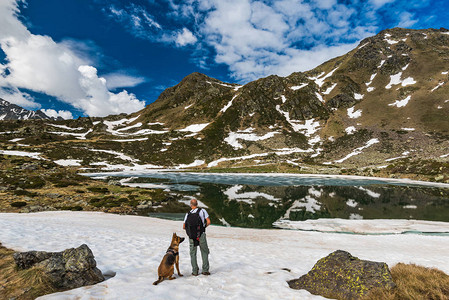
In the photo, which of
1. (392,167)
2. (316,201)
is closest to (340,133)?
(392,167)

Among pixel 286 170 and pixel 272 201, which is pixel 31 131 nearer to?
pixel 286 170

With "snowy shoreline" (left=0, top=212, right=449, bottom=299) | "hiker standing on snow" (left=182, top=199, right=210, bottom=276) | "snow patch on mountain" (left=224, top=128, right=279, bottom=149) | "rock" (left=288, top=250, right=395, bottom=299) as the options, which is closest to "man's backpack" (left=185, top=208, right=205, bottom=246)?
"hiker standing on snow" (left=182, top=199, right=210, bottom=276)

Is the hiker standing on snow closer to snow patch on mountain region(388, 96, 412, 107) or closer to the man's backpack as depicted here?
the man's backpack

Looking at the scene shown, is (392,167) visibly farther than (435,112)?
No

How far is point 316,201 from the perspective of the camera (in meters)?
40.5

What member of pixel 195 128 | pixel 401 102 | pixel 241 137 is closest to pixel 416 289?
pixel 241 137

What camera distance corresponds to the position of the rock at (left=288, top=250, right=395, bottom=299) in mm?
6992

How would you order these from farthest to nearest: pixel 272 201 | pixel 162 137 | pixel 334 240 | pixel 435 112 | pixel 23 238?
pixel 162 137
pixel 435 112
pixel 272 201
pixel 334 240
pixel 23 238

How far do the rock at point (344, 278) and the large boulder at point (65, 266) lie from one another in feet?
24.7

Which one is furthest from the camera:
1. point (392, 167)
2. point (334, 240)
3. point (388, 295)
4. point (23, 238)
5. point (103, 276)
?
point (392, 167)

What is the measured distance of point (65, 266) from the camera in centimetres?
694

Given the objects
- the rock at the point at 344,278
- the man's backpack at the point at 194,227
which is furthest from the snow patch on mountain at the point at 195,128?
the rock at the point at 344,278

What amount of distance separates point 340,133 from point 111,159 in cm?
15877

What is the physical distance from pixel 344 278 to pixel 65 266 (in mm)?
9617
